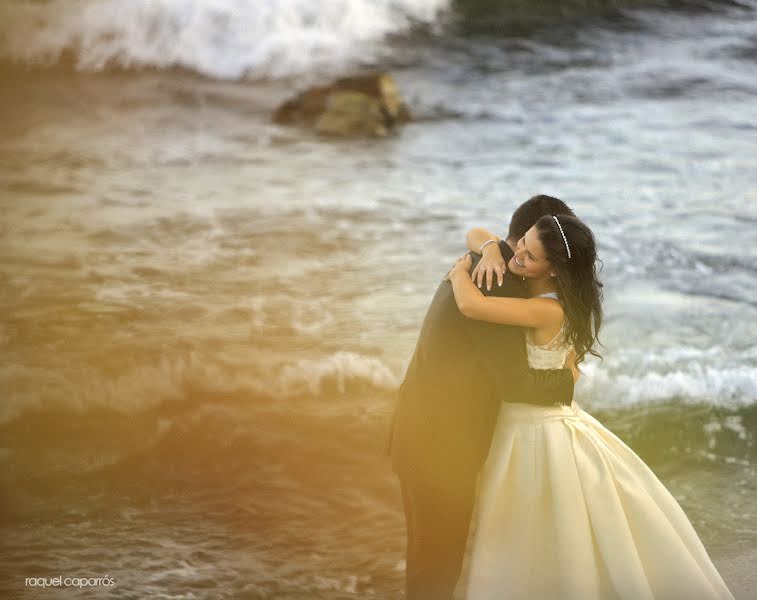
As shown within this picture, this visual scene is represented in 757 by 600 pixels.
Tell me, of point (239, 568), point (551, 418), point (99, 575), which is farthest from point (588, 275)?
point (99, 575)

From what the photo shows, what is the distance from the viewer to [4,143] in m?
12.4

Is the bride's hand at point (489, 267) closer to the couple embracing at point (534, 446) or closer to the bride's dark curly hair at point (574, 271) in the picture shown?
the couple embracing at point (534, 446)

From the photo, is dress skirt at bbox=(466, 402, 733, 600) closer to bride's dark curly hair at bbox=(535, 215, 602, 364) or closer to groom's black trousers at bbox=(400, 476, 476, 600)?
groom's black trousers at bbox=(400, 476, 476, 600)

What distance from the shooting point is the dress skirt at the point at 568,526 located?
116 inches

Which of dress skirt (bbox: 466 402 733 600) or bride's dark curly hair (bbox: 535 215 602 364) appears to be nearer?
bride's dark curly hair (bbox: 535 215 602 364)

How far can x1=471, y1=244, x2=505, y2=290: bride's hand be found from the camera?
9.55ft

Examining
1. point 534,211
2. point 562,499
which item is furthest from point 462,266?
point 562,499

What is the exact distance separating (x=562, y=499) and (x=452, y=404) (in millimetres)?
421

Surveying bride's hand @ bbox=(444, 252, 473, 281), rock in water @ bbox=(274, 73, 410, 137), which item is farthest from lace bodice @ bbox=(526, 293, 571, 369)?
rock in water @ bbox=(274, 73, 410, 137)

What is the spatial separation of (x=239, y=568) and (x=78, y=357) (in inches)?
114

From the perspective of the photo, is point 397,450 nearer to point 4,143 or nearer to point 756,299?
point 756,299

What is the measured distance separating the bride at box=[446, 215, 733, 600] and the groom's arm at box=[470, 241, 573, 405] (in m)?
0.03

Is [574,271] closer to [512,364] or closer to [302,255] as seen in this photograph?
[512,364]

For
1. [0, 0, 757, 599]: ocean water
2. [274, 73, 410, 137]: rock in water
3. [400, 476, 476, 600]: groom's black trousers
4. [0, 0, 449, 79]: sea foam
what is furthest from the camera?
[0, 0, 449, 79]: sea foam
